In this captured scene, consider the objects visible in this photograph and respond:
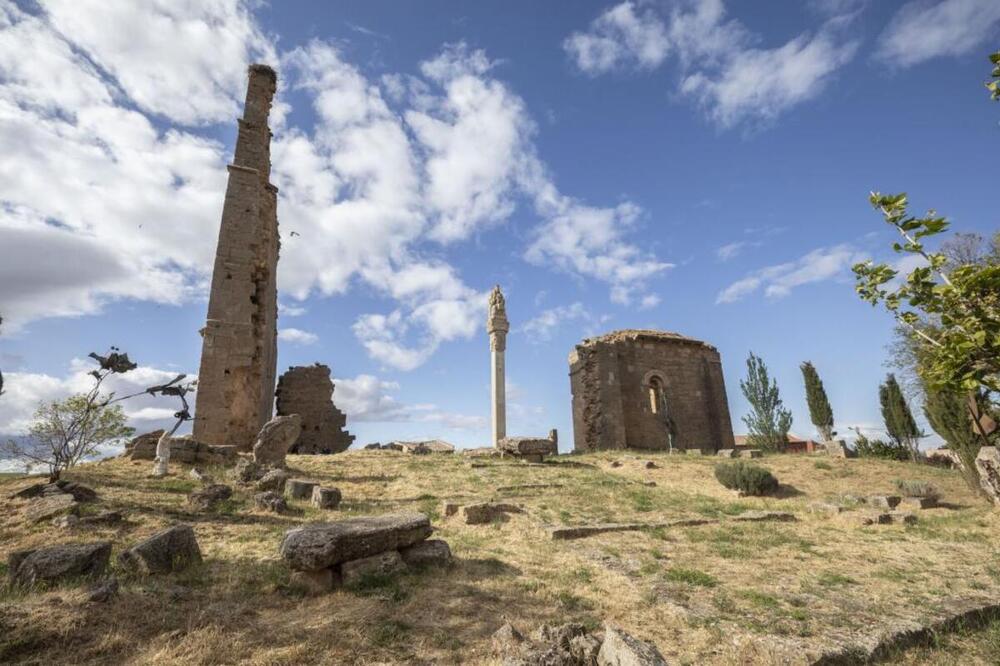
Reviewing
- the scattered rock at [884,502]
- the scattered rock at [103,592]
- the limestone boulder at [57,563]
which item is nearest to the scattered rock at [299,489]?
the limestone boulder at [57,563]

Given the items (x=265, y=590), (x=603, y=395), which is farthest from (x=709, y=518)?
(x=603, y=395)

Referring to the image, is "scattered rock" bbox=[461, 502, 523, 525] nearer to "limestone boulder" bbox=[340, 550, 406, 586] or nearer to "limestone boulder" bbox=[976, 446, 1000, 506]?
"limestone boulder" bbox=[340, 550, 406, 586]

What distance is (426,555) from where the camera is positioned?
19.4 ft

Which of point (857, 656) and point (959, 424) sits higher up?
point (959, 424)

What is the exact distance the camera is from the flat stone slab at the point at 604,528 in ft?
25.0

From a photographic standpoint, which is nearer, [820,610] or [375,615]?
[375,615]

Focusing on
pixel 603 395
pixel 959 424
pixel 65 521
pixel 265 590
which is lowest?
pixel 265 590

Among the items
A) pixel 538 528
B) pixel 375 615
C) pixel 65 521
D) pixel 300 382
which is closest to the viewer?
pixel 375 615

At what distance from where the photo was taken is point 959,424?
48.5ft

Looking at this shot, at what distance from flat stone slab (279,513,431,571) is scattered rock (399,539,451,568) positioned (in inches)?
3.6

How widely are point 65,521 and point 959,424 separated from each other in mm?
21405

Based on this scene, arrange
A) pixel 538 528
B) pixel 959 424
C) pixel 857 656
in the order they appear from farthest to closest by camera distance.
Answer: pixel 959 424 < pixel 538 528 < pixel 857 656

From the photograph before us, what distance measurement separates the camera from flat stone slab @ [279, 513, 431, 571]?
5059 millimetres

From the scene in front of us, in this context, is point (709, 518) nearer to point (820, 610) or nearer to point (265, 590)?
point (820, 610)
